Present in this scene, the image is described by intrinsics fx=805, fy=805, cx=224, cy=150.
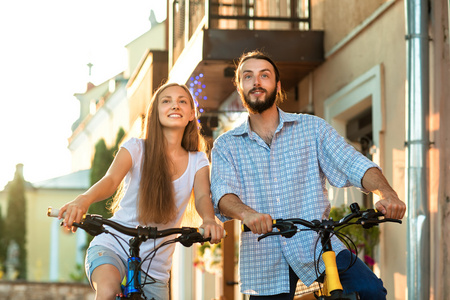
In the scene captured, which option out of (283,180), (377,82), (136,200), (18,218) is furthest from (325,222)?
(18,218)

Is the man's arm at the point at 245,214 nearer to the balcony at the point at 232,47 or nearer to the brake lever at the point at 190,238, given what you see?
the brake lever at the point at 190,238

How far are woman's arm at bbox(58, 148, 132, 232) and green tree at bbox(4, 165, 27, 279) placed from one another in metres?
34.4

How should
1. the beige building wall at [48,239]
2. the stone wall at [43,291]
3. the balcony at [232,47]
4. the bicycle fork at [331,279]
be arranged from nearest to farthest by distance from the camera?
the bicycle fork at [331,279]
the balcony at [232,47]
the stone wall at [43,291]
the beige building wall at [48,239]

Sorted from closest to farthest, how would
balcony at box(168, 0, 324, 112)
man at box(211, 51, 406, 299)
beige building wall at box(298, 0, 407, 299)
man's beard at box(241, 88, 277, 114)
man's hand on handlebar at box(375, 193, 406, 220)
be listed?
man's hand on handlebar at box(375, 193, 406, 220), man at box(211, 51, 406, 299), man's beard at box(241, 88, 277, 114), beige building wall at box(298, 0, 407, 299), balcony at box(168, 0, 324, 112)

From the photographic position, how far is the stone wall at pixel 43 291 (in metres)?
25.4

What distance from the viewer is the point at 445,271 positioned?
676 centimetres

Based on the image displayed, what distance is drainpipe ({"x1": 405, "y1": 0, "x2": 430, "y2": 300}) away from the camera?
6.77m

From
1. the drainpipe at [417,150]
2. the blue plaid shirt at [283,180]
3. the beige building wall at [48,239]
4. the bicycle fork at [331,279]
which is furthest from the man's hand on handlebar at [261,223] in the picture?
the beige building wall at [48,239]

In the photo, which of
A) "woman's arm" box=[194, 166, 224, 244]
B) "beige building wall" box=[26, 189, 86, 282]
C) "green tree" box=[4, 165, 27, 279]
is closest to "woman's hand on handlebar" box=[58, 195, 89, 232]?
"woman's arm" box=[194, 166, 224, 244]

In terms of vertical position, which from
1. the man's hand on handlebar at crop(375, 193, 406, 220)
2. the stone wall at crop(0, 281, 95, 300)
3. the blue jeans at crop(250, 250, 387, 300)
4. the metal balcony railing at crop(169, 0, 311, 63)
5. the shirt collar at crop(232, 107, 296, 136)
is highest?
the metal balcony railing at crop(169, 0, 311, 63)

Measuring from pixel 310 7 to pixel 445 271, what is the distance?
15.4 feet

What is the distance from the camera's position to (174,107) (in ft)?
15.6

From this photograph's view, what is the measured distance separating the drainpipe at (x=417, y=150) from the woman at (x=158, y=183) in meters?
2.60

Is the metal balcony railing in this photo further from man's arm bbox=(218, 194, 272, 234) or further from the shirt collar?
man's arm bbox=(218, 194, 272, 234)
